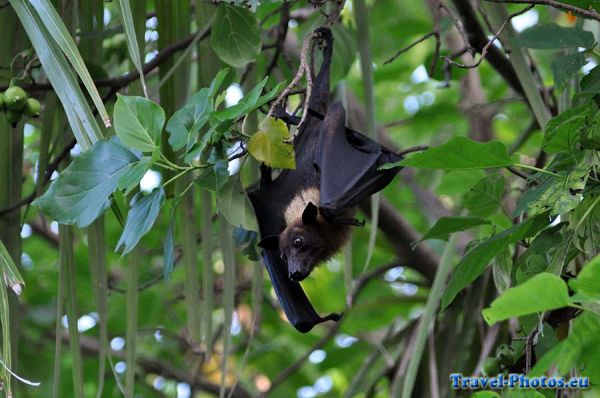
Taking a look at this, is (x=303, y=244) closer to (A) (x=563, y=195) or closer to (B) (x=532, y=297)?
(A) (x=563, y=195)

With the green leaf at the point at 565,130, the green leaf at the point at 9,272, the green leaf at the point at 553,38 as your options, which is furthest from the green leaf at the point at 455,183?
the green leaf at the point at 9,272

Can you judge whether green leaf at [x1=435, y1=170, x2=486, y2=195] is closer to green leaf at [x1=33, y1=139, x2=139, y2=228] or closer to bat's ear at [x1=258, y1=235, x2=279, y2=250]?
bat's ear at [x1=258, y1=235, x2=279, y2=250]

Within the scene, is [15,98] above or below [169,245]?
above

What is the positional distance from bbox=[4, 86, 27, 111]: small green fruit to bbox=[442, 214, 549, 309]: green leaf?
1.41 m

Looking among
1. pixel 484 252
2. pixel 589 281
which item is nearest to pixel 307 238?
pixel 484 252

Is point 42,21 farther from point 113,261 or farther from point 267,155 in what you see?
point 113,261

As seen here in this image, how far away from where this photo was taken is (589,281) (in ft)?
5.42

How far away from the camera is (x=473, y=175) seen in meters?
3.62

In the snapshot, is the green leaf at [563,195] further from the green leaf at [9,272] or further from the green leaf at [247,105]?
the green leaf at [9,272]

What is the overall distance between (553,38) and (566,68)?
138mm

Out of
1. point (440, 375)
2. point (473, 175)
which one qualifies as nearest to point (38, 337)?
point (440, 375)

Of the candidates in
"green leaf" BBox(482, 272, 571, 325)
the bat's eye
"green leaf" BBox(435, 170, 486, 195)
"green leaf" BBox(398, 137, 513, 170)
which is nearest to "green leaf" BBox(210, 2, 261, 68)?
the bat's eye

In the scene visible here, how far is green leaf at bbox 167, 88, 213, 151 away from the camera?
2.51 meters

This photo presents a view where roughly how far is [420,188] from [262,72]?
168 cm
